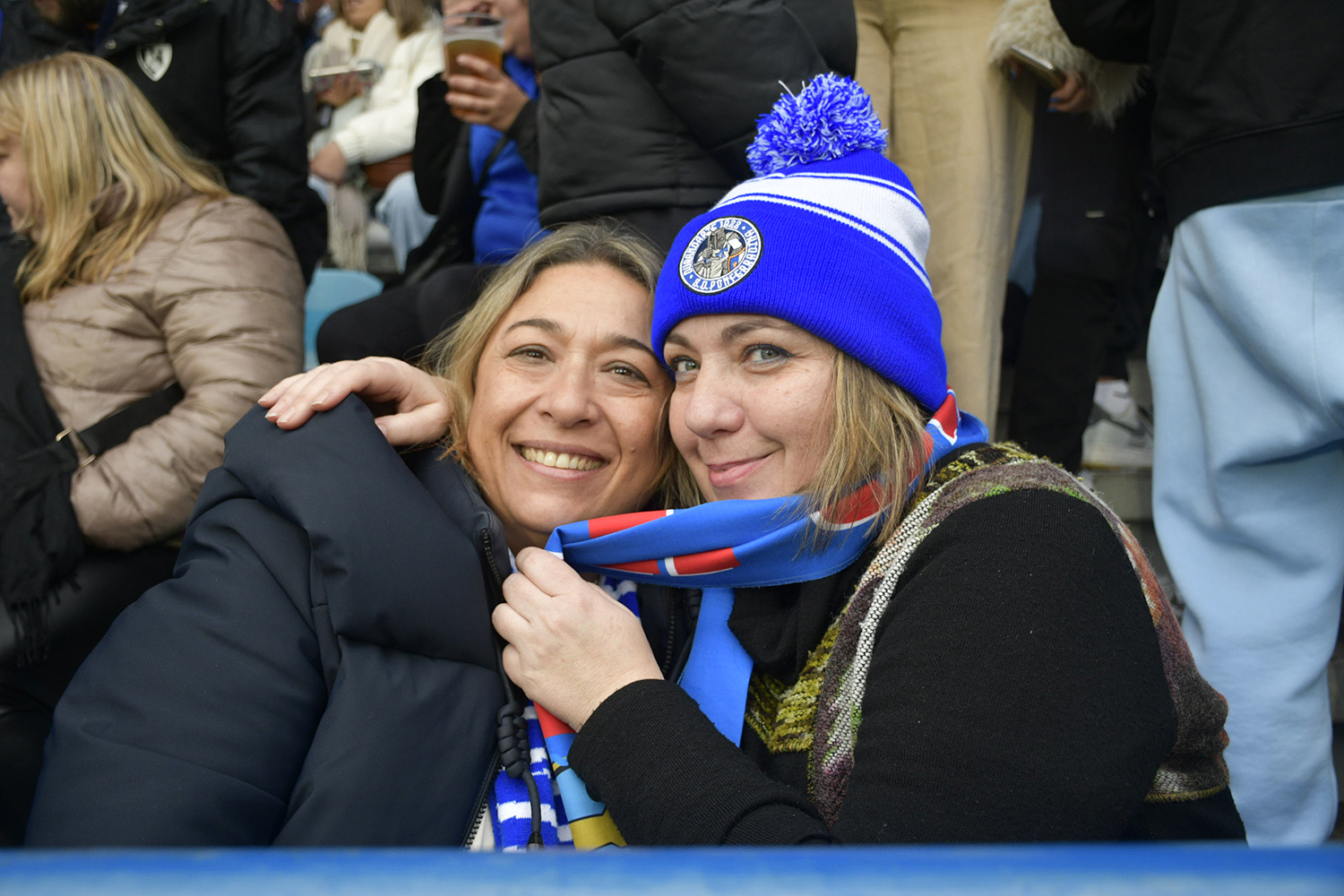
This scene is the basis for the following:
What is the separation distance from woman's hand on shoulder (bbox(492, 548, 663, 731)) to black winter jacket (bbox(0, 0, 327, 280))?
2.34 meters

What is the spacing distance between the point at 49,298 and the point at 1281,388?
3.07 m

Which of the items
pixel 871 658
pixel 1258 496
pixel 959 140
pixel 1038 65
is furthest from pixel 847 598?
pixel 1038 65

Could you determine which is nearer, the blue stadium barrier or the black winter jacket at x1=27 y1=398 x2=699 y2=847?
the blue stadium barrier

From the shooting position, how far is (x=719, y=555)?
63.6 inches

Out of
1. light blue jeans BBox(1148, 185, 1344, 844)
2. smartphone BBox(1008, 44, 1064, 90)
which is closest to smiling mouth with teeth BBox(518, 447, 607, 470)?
light blue jeans BBox(1148, 185, 1344, 844)

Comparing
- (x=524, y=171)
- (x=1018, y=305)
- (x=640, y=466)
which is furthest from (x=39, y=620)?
(x=1018, y=305)

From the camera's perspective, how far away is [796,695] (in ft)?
4.91

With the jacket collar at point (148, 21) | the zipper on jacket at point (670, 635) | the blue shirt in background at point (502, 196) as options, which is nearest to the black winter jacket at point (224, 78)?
the jacket collar at point (148, 21)

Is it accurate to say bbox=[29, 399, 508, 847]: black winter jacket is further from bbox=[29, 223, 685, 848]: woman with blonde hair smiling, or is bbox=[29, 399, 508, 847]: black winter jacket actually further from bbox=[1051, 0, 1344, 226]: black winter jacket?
bbox=[1051, 0, 1344, 226]: black winter jacket

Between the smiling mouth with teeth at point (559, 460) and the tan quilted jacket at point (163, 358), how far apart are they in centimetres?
105

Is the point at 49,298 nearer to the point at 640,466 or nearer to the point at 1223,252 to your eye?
the point at 640,466

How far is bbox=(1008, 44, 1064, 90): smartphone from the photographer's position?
8.11ft

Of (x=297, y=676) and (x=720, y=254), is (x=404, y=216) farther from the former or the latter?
(x=297, y=676)

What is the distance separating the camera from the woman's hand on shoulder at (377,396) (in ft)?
5.23
